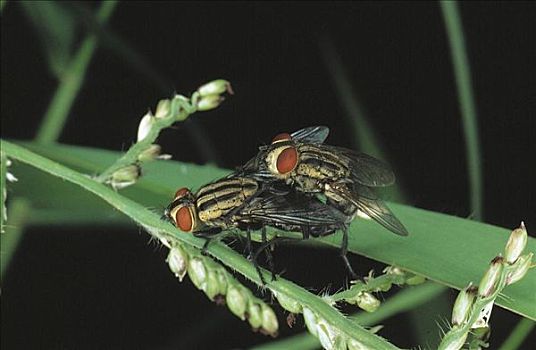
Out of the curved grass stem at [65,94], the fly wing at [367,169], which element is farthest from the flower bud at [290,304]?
the curved grass stem at [65,94]

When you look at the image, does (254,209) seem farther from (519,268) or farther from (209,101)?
(519,268)

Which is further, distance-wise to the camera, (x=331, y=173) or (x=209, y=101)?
(x=331, y=173)

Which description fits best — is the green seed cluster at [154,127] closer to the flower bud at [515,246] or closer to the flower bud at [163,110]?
the flower bud at [163,110]

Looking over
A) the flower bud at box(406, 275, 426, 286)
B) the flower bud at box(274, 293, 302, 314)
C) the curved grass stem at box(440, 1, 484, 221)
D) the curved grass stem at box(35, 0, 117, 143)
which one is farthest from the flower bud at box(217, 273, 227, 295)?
the curved grass stem at box(35, 0, 117, 143)

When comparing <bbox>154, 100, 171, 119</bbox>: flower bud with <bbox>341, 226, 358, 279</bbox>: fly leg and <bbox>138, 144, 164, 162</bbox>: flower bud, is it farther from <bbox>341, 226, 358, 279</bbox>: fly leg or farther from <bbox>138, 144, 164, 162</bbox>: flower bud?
<bbox>341, 226, 358, 279</bbox>: fly leg

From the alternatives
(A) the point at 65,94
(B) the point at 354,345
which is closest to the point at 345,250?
(B) the point at 354,345
